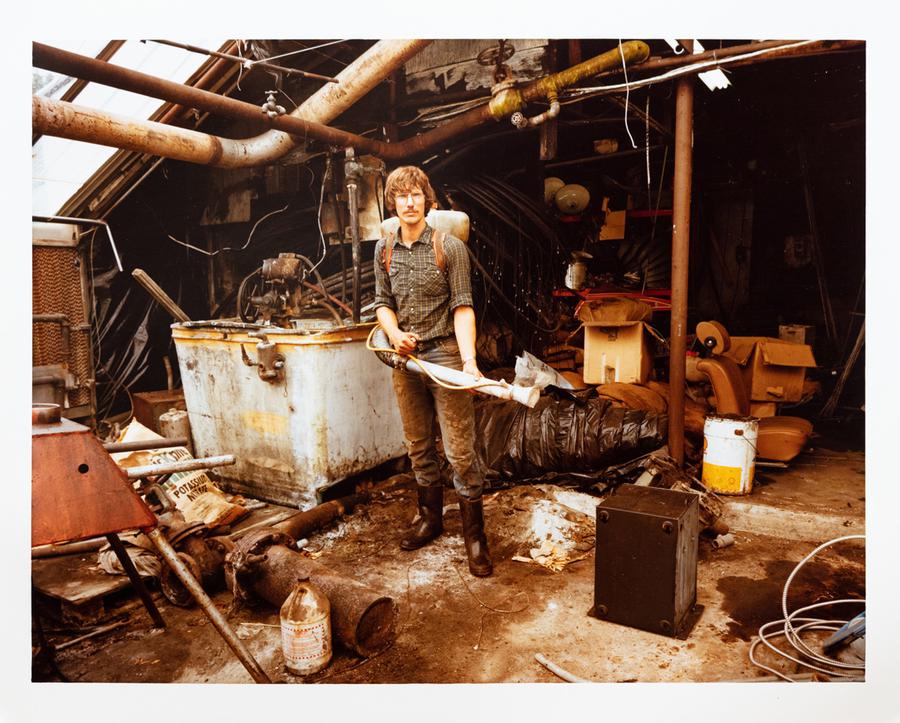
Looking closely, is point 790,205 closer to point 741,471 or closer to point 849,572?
point 741,471

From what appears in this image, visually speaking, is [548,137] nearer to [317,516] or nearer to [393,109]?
[393,109]

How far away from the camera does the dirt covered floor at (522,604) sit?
2.23 meters

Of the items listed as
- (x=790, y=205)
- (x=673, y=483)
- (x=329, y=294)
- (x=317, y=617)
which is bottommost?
(x=317, y=617)

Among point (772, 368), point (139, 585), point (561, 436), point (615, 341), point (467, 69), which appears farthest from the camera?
point (615, 341)

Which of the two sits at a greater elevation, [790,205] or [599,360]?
[790,205]

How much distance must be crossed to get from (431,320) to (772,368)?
2411 millimetres

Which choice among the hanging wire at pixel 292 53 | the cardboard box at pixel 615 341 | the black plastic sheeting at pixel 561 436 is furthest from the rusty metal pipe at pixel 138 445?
Result: the cardboard box at pixel 615 341

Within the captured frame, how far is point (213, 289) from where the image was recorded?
3920mm

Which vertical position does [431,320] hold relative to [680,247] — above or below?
below

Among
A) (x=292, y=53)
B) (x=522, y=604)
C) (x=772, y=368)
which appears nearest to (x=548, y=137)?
(x=292, y=53)

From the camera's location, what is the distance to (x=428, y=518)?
316 centimetres

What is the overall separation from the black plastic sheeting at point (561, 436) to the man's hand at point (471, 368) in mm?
1108
